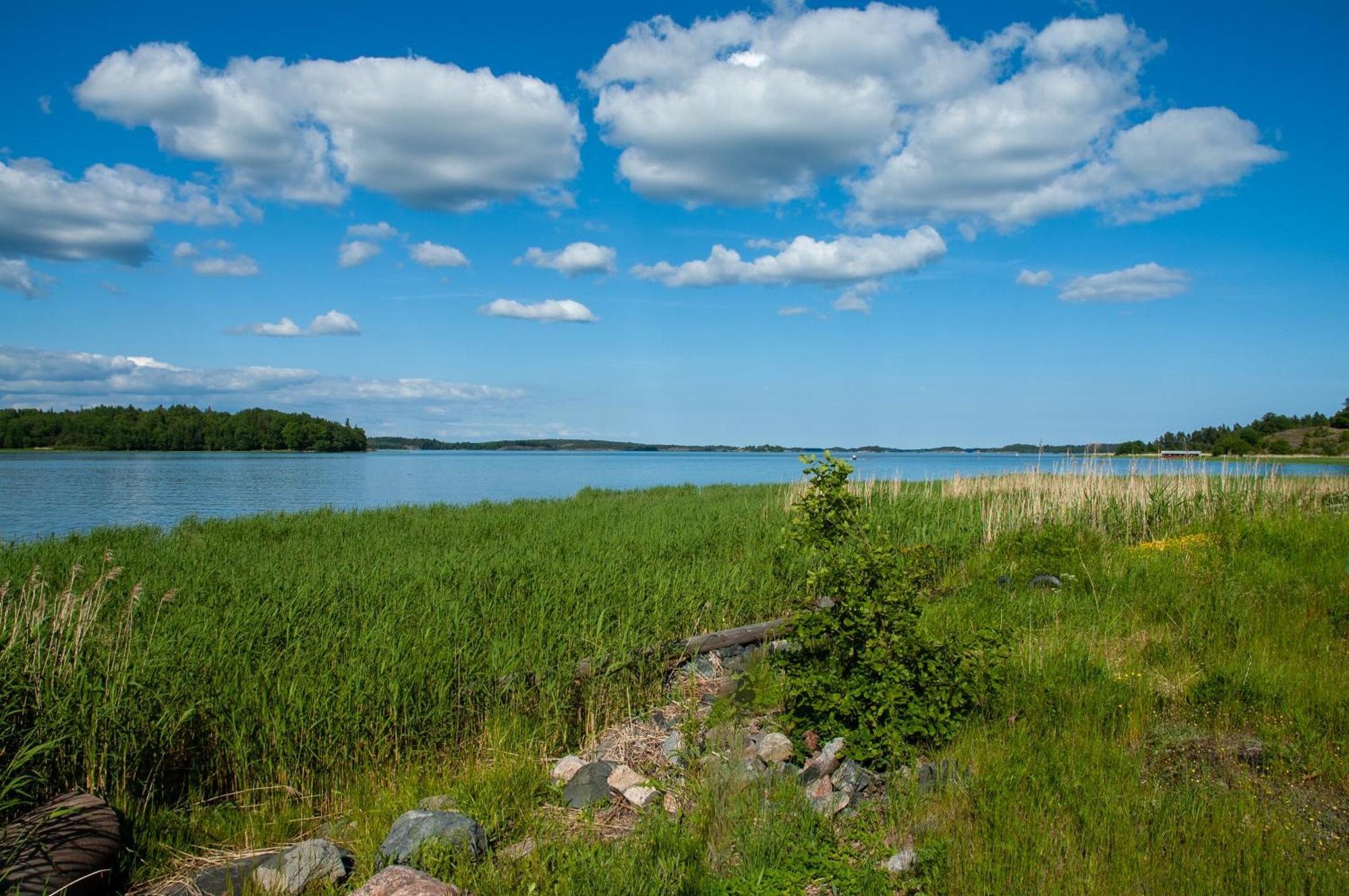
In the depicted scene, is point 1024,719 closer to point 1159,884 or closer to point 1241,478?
point 1159,884

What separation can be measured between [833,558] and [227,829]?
4.69 m

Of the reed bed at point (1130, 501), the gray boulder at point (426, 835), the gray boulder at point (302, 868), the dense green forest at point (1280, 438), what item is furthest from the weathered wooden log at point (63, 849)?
the dense green forest at point (1280, 438)

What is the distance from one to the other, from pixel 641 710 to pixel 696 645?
155 centimetres

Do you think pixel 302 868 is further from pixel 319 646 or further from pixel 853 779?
pixel 853 779

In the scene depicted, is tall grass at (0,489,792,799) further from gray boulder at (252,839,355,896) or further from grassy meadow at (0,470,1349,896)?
gray boulder at (252,839,355,896)

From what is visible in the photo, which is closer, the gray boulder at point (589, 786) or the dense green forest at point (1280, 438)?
the gray boulder at point (589, 786)

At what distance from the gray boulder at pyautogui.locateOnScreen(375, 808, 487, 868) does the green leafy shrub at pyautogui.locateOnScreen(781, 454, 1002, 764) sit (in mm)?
2413

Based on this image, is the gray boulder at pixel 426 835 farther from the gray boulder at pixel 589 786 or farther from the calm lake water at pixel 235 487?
the calm lake water at pixel 235 487

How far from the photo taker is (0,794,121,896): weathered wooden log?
3883 millimetres

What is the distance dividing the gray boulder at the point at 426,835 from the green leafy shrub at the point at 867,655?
2.41m

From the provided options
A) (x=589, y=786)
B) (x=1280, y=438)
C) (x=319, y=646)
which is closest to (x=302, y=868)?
(x=589, y=786)

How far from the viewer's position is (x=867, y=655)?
5285 mm

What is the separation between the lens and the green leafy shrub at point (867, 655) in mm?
5207

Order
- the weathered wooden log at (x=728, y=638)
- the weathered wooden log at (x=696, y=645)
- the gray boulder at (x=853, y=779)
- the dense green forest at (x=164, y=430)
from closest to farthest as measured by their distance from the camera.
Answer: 1. the gray boulder at (x=853, y=779)
2. the weathered wooden log at (x=696, y=645)
3. the weathered wooden log at (x=728, y=638)
4. the dense green forest at (x=164, y=430)
